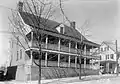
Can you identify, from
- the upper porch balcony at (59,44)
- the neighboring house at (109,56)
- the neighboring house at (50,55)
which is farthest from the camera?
the neighboring house at (109,56)

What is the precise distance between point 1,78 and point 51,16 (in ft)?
36.4

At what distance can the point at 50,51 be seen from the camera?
12914mm

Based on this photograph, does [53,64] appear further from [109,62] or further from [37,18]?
[109,62]

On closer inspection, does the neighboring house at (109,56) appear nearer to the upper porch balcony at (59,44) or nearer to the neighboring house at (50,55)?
the neighboring house at (50,55)

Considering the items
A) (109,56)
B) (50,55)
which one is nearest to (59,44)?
(50,55)

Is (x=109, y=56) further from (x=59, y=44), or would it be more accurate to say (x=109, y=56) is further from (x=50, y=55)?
(x=50, y=55)

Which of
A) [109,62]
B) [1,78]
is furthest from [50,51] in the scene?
[109,62]

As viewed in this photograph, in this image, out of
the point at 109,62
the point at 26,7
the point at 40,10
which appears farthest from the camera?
the point at 109,62

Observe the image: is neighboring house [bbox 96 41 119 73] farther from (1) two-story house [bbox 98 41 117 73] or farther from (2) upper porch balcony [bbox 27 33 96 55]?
(2) upper porch balcony [bbox 27 33 96 55]

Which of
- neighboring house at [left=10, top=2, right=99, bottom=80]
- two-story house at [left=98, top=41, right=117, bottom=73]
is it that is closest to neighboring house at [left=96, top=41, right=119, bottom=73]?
two-story house at [left=98, top=41, right=117, bottom=73]

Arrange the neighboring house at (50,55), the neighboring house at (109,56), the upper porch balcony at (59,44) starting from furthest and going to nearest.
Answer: the neighboring house at (109,56)
the upper porch balcony at (59,44)
the neighboring house at (50,55)

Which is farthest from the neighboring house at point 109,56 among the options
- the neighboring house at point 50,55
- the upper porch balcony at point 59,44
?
the upper porch balcony at point 59,44

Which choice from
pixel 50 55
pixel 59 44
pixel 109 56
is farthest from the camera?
pixel 109 56

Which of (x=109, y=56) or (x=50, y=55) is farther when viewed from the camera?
(x=109, y=56)
